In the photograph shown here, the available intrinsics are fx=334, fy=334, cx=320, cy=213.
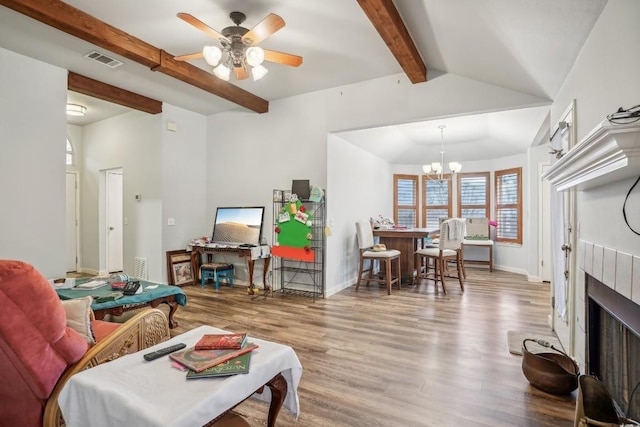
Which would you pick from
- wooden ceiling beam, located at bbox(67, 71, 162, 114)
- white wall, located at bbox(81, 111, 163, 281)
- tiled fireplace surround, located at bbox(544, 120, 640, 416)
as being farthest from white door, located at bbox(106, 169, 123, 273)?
tiled fireplace surround, located at bbox(544, 120, 640, 416)

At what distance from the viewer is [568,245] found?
2830 mm

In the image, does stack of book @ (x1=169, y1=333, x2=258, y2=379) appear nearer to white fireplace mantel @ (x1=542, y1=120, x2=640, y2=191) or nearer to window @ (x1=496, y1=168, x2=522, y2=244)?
white fireplace mantel @ (x1=542, y1=120, x2=640, y2=191)

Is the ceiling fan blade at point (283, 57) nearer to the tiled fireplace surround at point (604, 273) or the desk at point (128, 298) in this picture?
the desk at point (128, 298)

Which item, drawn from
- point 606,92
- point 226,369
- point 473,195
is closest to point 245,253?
point 226,369

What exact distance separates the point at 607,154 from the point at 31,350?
95.0 inches

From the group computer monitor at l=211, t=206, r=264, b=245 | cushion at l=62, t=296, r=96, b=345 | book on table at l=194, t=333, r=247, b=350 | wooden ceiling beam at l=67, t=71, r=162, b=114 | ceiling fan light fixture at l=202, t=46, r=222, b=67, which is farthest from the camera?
computer monitor at l=211, t=206, r=264, b=245

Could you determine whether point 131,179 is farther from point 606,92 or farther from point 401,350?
point 606,92

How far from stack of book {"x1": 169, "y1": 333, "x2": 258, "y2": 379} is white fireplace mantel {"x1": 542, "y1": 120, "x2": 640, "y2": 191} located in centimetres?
154

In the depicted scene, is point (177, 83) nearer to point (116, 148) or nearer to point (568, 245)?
point (116, 148)

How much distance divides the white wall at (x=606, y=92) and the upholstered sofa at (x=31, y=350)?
101 inches

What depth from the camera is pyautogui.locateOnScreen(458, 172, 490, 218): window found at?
7520 mm

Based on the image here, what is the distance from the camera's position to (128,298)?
9.41 feet

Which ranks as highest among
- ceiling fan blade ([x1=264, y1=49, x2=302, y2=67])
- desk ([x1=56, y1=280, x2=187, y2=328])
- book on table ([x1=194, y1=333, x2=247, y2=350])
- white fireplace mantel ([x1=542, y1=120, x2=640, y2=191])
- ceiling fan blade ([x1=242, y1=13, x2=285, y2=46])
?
ceiling fan blade ([x1=242, y1=13, x2=285, y2=46])

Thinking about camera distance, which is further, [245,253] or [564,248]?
[245,253]
